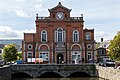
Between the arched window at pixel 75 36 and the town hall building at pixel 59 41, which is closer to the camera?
the town hall building at pixel 59 41

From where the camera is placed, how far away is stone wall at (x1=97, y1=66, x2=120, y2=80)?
48500mm

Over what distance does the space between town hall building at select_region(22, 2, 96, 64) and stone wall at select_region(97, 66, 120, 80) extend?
17133mm

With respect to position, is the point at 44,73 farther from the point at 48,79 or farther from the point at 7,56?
the point at 7,56

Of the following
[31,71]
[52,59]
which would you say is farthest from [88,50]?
[31,71]

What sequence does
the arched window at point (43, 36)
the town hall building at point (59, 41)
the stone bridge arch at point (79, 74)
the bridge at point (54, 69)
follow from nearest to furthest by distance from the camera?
the bridge at point (54, 69), the stone bridge arch at point (79, 74), the town hall building at point (59, 41), the arched window at point (43, 36)

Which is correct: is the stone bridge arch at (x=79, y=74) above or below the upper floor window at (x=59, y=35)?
below

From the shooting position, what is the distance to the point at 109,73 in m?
53.4

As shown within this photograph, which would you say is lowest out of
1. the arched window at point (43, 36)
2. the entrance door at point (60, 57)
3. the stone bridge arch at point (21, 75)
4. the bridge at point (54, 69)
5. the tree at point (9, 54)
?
the stone bridge arch at point (21, 75)

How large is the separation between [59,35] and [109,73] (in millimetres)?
27586

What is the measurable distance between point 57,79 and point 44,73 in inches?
264

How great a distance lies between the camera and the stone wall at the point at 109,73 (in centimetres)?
4850

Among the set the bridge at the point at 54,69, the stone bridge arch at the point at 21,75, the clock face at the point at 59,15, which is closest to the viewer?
the bridge at the point at 54,69

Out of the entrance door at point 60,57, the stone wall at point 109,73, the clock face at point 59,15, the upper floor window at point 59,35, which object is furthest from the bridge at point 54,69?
the clock face at point 59,15

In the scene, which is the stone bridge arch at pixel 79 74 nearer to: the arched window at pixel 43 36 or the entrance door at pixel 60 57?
the entrance door at pixel 60 57
